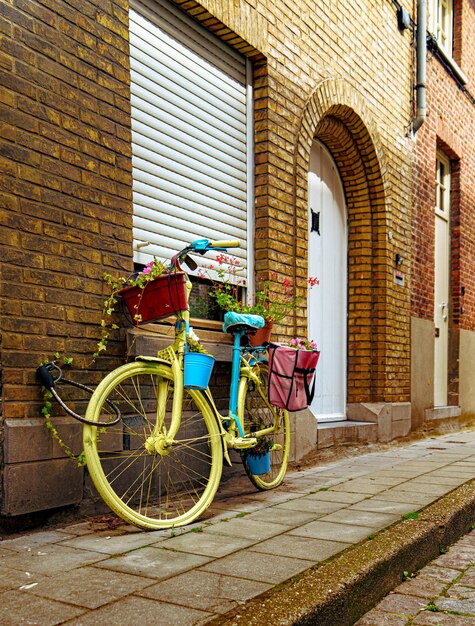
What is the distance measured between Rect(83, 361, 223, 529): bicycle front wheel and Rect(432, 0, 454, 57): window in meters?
7.39

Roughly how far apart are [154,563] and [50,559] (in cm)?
46

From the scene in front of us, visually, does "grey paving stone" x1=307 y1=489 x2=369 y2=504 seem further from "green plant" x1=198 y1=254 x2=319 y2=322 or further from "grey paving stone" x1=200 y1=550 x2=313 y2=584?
"grey paving stone" x1=200 y1=550 x2=313 y2=584

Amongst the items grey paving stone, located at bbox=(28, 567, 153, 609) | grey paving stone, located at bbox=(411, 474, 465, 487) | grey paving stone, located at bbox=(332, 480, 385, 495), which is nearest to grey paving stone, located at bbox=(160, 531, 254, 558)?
grey paving stone, located at bbox=(28, 567, 153, 609)

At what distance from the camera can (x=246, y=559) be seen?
2.90 m

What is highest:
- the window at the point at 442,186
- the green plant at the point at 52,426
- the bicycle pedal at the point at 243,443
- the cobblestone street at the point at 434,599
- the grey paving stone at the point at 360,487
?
the window at the point at 442,186

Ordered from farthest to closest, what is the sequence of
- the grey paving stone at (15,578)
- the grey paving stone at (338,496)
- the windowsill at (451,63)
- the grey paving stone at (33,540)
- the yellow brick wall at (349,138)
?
the windowsill at (451,63), the yellow brick wall at (349,138), the grey paving stone at (338,496), the grey paving stone at (33,540), the grey paving stone at (15,578)

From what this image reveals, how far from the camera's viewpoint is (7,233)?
130 inches

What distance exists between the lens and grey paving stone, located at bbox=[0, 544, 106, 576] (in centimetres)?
278

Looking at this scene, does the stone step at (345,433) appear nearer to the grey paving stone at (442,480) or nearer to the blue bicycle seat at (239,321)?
the grey paving stone at (442,480)

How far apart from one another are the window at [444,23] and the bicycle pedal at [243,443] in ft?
23.9

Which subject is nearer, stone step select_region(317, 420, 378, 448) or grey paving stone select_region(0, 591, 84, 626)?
grey paving stone select_region(0, 591, 84, 626)

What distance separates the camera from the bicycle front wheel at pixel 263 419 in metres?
4.50

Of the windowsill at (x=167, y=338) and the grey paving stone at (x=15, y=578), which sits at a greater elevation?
the windowsill at (x=167, y=338)

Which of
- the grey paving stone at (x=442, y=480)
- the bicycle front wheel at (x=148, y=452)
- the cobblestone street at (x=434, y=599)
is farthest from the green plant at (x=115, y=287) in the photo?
the grey paving stone at (x=442, y=480)
